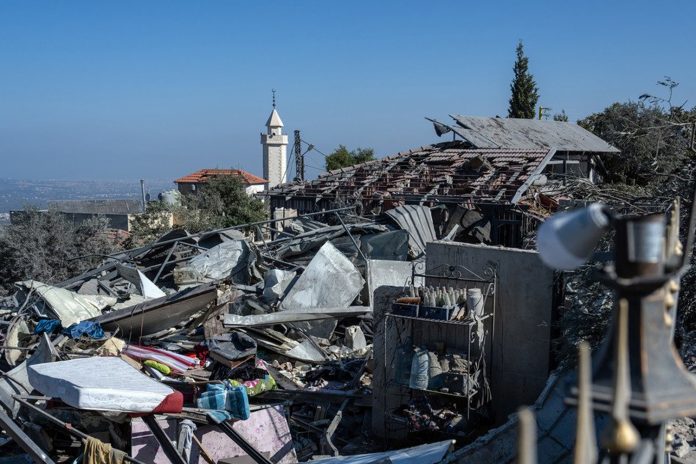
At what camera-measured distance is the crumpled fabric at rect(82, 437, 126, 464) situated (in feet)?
18.1

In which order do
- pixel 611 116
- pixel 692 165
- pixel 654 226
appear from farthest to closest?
pixel 611 116 < pixel 692 165 < pixel 654 226

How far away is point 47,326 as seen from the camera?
9.70 metres

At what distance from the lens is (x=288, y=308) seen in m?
10.9

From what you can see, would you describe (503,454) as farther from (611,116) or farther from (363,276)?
(611,116)

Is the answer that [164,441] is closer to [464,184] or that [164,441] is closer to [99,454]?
[99,454]

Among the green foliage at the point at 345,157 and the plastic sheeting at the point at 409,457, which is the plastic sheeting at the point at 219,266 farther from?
the green foliage at the point at 345,157

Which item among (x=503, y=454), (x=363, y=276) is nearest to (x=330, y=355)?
(x=363, y=276)

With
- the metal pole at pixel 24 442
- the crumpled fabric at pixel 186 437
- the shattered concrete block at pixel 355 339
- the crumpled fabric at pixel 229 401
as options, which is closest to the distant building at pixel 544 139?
the shattered concrete block at pixel 355 339

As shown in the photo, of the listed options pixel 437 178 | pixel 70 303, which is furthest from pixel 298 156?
pixel 70 303

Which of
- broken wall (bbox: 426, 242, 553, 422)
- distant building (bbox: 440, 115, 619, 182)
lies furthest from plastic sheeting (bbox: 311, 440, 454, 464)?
distant building (bbox: 440, 115, 619, 182)

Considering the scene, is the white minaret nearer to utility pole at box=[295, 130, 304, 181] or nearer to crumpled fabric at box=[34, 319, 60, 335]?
utility pole at box=[295, 130, 304, 181]

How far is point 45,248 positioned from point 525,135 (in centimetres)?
1857

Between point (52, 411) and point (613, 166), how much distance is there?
30844mm

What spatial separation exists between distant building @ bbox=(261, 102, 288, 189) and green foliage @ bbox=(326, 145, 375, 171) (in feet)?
31.6
